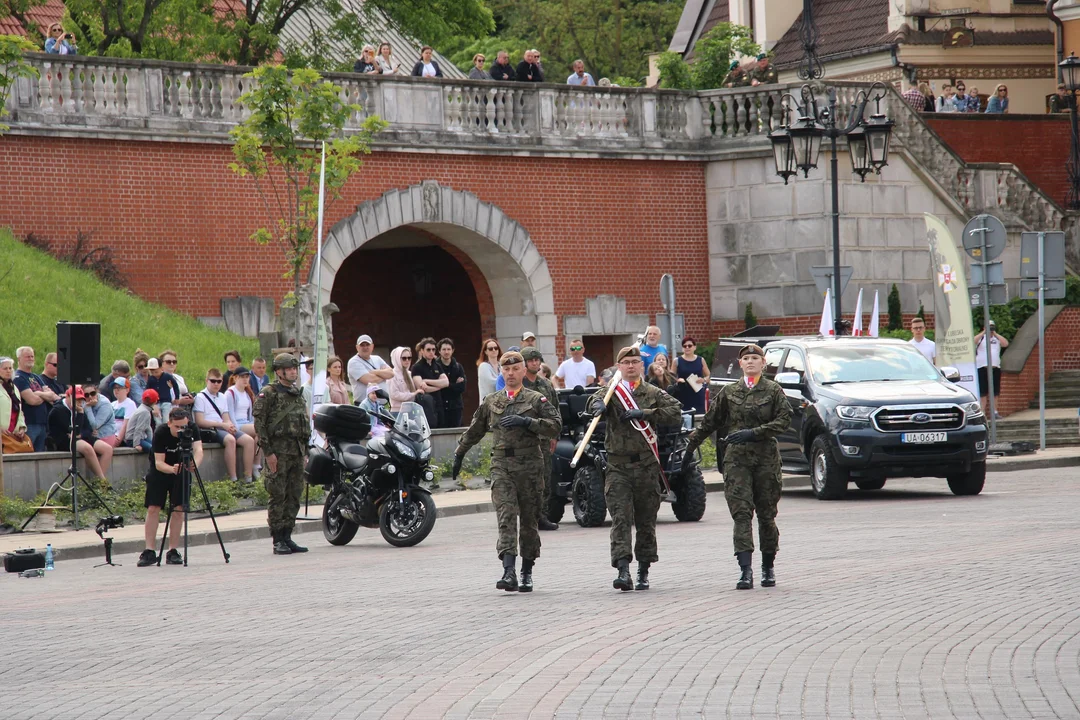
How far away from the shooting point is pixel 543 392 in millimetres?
14000

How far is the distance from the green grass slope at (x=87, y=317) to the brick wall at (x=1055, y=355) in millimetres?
13040

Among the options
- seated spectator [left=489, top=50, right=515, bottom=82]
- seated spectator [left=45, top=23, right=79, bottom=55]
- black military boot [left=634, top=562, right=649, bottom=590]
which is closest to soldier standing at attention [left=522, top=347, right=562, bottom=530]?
black military boot [left=634, top=562, right=649, bottom=590]

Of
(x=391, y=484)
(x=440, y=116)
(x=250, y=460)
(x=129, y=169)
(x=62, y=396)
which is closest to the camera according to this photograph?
(x=391, y=484)

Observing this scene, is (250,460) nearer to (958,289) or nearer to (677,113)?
(958,289)

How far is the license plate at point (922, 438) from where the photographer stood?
19.4 meters

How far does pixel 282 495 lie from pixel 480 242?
1557 cm

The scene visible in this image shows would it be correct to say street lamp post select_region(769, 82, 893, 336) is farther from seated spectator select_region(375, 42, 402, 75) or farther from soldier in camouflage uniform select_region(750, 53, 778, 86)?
soldier in camouflage uniform select_region(750, 53, 778, 86)

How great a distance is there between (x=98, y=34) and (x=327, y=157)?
35.1ft

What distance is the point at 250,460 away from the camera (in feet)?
69.6

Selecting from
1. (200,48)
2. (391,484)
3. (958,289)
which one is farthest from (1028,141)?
(391,484)

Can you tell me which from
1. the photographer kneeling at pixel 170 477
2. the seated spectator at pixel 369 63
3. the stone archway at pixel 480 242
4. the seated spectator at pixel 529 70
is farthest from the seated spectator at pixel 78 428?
the seated spectator at pixel 529 70

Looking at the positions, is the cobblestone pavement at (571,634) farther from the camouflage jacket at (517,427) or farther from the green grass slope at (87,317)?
the green grass slope at (87,317)

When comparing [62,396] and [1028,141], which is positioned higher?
[1028,141]

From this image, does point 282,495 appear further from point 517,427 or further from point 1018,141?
point 1018,141
